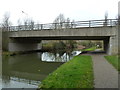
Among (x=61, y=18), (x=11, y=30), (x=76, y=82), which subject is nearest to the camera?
(x=76, y=82)

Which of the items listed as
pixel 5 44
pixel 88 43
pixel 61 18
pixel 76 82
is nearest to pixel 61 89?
pixel 76 82

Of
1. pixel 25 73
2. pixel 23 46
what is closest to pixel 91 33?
pixel 25 73

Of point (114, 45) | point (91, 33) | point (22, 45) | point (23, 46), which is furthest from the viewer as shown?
point (23, 46)

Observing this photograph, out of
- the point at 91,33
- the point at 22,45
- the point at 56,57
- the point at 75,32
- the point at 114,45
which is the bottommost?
the point at 56,57

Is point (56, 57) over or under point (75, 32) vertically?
under

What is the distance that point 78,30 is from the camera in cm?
1852

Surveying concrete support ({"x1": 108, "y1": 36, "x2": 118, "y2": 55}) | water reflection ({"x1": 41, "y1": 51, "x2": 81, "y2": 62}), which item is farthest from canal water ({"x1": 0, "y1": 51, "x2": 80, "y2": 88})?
concrete support ({"x1": 108, "y1": 36, "x2": 118, "y2": 55})

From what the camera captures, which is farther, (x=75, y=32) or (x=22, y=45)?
(x=22, y=45)

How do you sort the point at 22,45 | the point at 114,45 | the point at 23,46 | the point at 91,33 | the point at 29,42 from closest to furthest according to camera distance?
the point at 114,45, the point at 91,33, the point at 22,45, the point at 23,46, the point at 29,42

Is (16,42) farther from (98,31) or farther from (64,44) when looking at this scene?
(64,44)

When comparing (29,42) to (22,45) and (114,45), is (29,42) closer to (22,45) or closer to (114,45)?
(22,45)

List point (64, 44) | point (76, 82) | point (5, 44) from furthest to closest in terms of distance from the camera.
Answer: point (64, 44) < point (5, 44) < point (76, 82)

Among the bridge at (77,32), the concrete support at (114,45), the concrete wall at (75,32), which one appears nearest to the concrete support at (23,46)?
the bridge at (77,32)

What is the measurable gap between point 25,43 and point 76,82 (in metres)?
24.0
